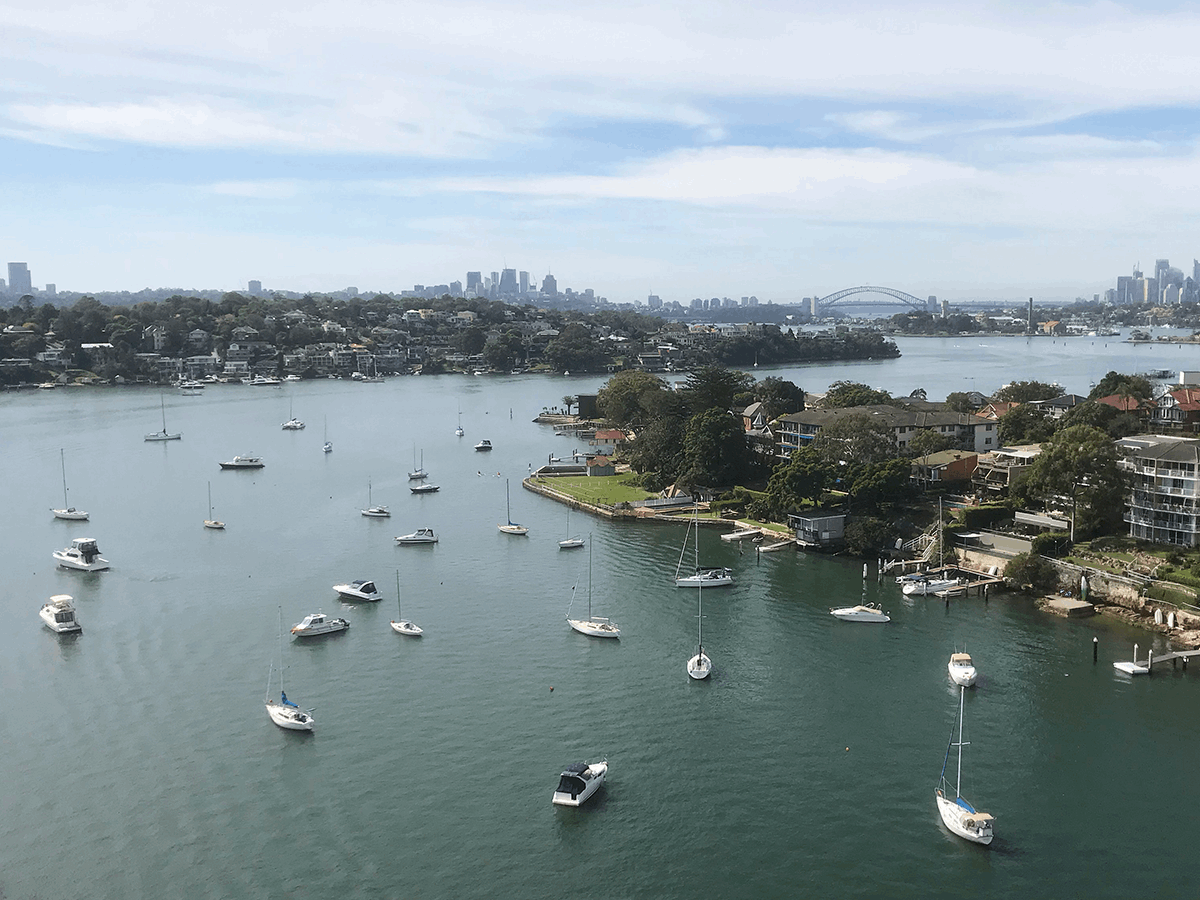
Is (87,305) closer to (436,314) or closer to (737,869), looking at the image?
Result: (436,314)

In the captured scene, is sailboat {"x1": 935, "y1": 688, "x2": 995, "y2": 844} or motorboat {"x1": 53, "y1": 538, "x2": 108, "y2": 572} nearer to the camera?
sailboat {"x1": 935, "y1": 688, "x2": 995, "y2": 844}

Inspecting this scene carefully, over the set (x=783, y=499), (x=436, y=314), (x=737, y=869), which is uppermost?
(x=436, y=314)

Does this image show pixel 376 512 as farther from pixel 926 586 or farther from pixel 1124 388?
pixel 1124 388

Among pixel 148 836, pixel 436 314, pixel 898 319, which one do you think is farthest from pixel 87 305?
pixel 898 319

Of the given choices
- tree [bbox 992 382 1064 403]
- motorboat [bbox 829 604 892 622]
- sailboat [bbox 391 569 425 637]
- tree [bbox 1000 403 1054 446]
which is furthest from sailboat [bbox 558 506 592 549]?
tree [bbox 992 382 1064 403]

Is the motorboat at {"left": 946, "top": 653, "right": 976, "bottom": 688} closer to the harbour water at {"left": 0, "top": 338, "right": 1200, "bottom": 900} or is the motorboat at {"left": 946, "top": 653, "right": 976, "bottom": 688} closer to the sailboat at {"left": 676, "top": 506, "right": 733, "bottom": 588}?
the harbour water at {"left": 0, "top": 338, "right": 1200, "bottom": 900}

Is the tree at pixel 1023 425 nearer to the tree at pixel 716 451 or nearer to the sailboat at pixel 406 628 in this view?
the tree at pixel 716 451
